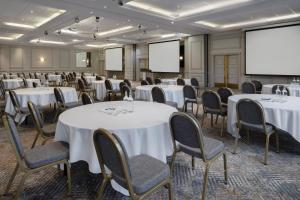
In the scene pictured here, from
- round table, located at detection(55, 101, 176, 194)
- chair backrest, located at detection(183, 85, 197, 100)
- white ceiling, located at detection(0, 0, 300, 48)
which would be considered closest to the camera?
round table, located at detection(55, 101, 176, 194)

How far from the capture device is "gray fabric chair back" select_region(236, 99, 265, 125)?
10.9ft

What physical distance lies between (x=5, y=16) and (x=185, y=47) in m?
9.64

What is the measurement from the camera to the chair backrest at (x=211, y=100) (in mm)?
4602

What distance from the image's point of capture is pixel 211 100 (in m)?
4.74

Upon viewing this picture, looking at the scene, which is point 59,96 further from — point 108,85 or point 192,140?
point 192,140

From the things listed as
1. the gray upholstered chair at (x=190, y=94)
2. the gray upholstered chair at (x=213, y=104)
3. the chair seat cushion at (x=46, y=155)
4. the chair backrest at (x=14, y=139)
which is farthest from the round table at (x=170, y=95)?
the chair backrest at (x=14, y=139)

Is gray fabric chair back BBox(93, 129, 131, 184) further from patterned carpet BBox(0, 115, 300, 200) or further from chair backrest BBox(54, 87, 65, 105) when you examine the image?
chair backrest BBox(54, 87, 65, 105)

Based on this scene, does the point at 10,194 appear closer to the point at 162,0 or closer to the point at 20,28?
the point at 162,0

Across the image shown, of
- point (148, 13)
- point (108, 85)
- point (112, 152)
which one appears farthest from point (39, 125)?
point (148, 13)

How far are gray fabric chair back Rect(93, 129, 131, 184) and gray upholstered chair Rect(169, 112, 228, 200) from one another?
2.70 feet

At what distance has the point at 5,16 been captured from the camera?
9.91 meters

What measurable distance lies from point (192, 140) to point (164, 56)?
47.3 ft

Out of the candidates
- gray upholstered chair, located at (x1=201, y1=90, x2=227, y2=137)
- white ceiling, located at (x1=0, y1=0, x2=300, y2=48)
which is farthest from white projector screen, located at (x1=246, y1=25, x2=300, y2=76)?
gray upholstered chair, located at (x1=201, y1=90, x2=227, y2=137)

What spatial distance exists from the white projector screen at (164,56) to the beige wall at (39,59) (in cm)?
820
